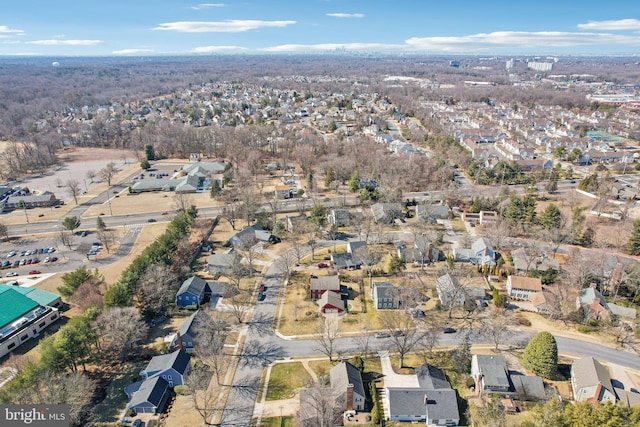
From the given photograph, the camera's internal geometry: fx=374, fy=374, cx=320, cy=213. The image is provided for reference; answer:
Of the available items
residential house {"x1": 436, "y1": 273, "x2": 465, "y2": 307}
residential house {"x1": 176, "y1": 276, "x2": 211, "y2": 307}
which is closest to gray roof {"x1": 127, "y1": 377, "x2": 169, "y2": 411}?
residential house {"x1": 176, "y1": 276, "x2": 211, "y2": 307}

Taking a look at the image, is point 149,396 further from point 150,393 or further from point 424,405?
point 424,405

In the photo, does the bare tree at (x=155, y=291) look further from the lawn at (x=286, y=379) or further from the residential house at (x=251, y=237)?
the lawn at (x=286, y=379)

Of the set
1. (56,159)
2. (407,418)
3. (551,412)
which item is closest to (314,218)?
(407,418)

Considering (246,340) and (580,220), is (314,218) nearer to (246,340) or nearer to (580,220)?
(246,340)

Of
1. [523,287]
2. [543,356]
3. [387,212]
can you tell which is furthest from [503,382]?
[387,212]

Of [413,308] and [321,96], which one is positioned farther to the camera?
[321,96]

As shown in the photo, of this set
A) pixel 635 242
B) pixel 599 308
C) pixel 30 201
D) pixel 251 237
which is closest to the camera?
pixel 599 308
